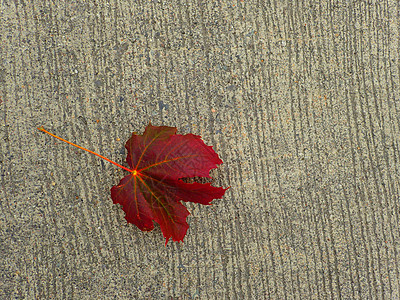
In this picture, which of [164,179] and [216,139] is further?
[216,139]

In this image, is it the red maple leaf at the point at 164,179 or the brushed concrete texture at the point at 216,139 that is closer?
the red maple leaf at the point at 164,179

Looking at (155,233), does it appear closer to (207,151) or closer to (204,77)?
(207,151)

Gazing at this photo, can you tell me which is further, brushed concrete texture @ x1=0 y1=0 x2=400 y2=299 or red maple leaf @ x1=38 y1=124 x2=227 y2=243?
brushed concrete texture @ x1=0 y1=0 x2=400 y2=299

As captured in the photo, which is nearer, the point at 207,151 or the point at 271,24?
the point at 207,151

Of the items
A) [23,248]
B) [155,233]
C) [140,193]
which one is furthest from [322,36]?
[23,248]
